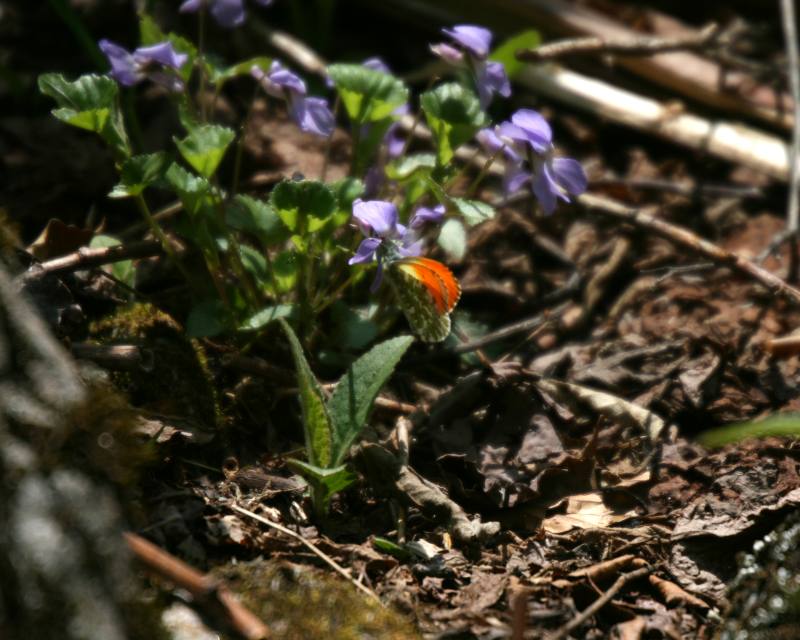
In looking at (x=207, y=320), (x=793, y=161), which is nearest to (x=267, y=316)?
(x=207, y=320)

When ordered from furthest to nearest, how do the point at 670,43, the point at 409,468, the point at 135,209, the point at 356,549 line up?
1. the point at 670,43
2. the point at 135,209
3. the point at 409,468
4. the point at 356,549

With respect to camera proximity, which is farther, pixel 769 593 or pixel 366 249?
pixel 366 249

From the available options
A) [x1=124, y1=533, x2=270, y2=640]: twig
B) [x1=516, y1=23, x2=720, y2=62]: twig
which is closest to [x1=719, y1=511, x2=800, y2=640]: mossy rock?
[x1=124, y1=533, x2=270, y2=640]: twig

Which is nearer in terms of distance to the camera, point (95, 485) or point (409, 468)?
point (95, 485)

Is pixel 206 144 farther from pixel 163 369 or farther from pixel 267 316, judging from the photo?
pixel 163 369

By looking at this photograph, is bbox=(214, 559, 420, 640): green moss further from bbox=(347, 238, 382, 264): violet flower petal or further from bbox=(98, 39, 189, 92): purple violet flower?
bbox=(98, 39, 189, 92): purple violet flower

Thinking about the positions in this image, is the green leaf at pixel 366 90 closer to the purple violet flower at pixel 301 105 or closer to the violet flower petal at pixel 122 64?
the purple violet flower at pixel 301 105

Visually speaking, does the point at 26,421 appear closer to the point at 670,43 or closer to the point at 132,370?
the point at 132,370

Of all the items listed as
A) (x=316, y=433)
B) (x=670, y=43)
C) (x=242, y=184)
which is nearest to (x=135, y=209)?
(x=242, y=184)
